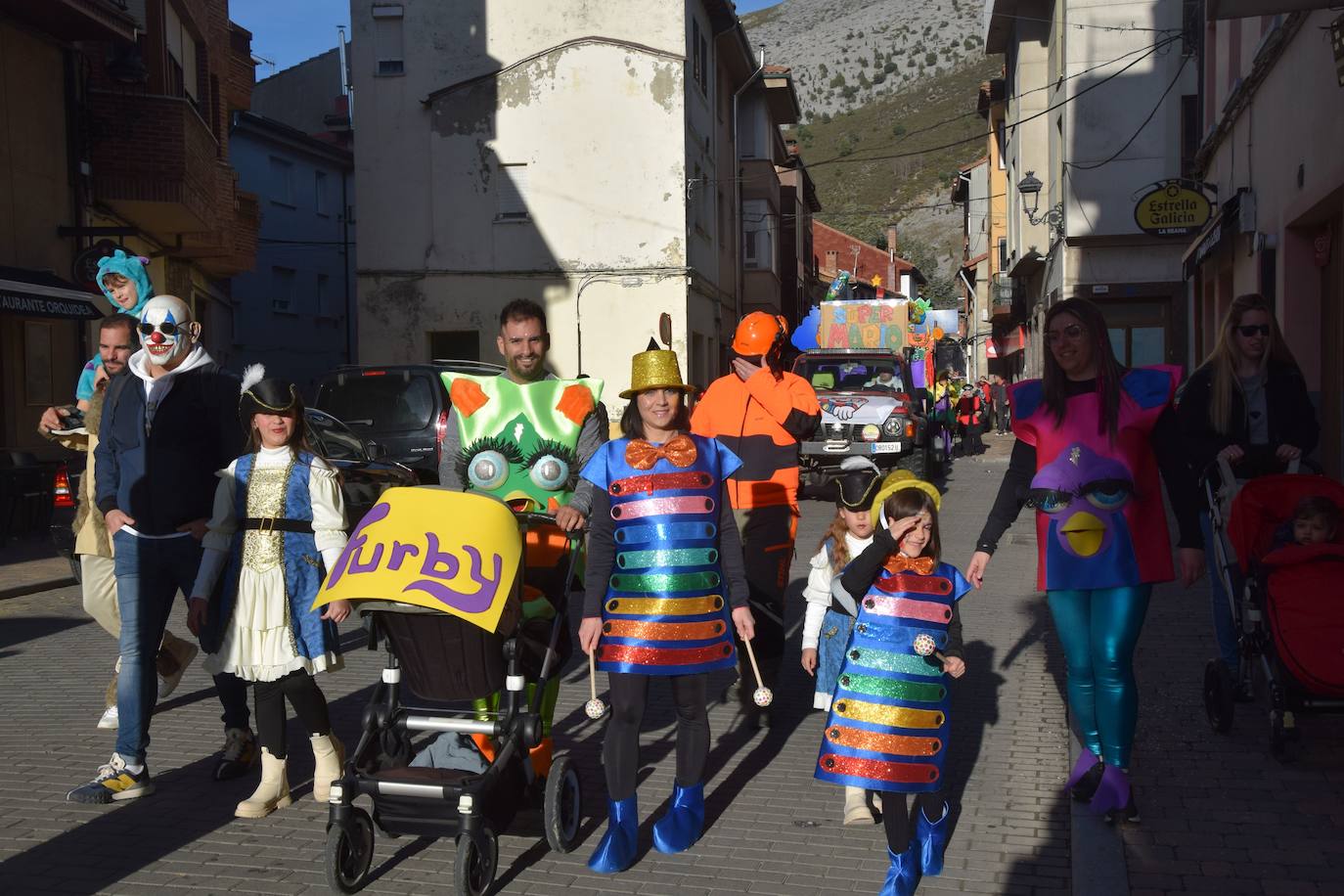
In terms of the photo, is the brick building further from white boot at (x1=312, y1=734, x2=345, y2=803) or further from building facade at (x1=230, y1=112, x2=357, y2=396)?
white boot at (x1=312, y1=734, x2=345, y2=803)

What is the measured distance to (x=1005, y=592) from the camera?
10.7m

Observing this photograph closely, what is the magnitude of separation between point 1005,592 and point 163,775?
6981 mm

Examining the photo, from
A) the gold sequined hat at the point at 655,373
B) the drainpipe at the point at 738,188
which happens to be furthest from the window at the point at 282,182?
the gold sequined hat at the point at 655,373

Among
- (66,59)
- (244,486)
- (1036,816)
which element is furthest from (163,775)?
(66,59)

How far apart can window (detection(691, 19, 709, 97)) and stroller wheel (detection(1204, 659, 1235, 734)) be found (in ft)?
81.0

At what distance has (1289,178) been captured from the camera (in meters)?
12.9

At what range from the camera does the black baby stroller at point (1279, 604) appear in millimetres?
5473

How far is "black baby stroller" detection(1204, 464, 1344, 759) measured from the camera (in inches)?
215

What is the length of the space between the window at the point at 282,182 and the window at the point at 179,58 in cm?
1583

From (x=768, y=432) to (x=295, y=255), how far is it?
36.2 meters

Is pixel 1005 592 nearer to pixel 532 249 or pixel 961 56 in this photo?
pixel 532 249

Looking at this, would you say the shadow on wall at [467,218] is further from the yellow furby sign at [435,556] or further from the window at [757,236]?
the yellow furby sign at [435,556]

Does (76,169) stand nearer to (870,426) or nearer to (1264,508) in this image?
(870,426)

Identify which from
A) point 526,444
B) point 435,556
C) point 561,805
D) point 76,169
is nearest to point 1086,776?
point 561,805
